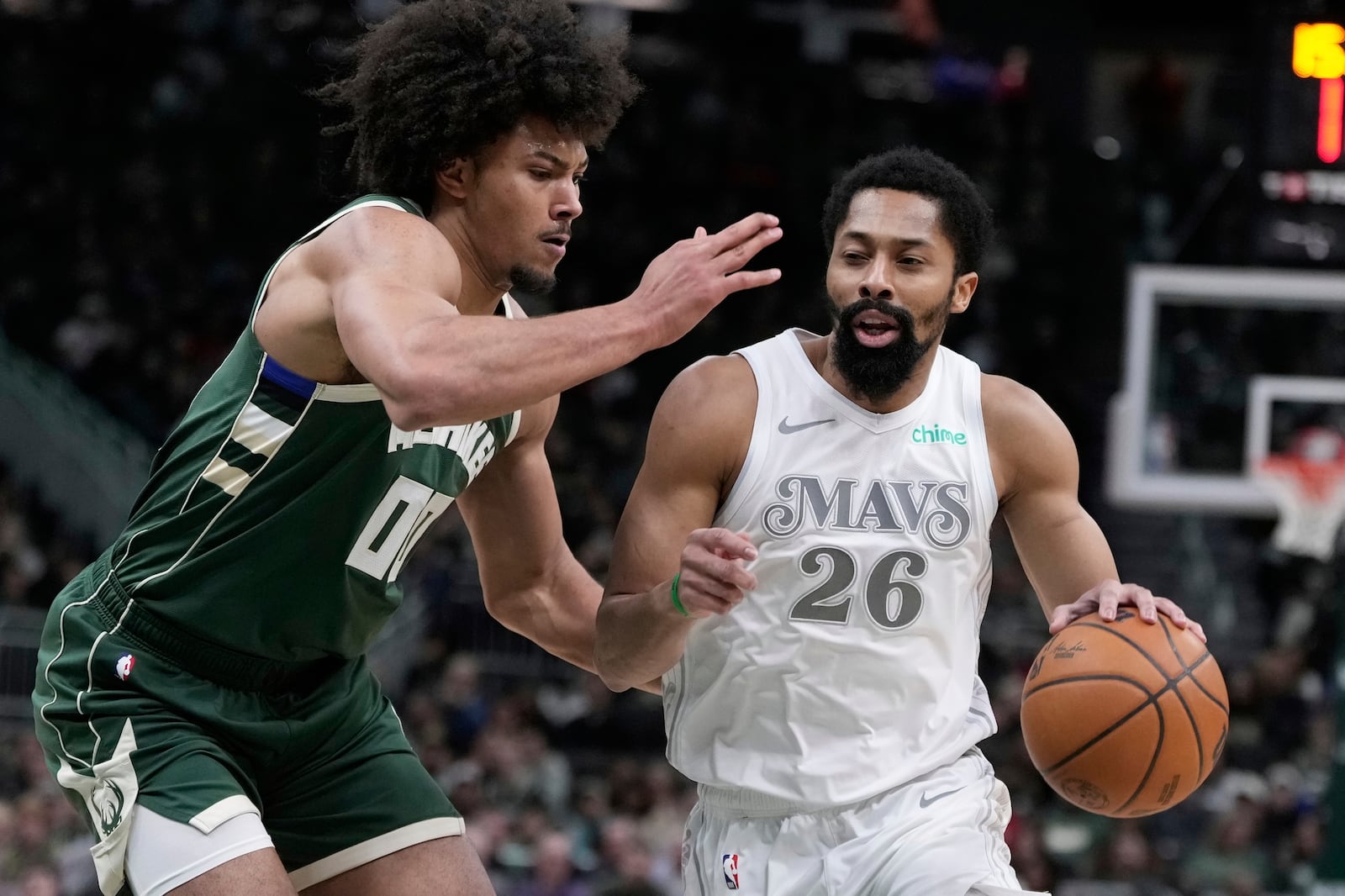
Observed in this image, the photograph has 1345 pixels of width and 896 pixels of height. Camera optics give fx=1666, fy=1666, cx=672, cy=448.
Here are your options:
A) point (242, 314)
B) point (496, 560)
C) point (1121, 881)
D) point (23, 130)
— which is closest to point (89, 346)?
point (242, 314)

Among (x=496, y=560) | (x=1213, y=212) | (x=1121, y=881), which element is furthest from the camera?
(x=1213, y=212)

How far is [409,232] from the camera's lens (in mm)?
3432

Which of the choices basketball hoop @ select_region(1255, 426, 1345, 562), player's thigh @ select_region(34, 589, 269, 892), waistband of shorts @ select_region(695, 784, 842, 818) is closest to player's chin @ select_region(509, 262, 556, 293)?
player's thigh @ select_region(34, 589, 269, 892)

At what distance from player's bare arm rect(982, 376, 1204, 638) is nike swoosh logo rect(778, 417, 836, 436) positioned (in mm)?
417

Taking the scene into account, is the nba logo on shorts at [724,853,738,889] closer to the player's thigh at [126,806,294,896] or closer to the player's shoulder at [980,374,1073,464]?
the player's thigh at [126,806,294,896]

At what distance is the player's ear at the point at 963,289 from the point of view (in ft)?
13.5

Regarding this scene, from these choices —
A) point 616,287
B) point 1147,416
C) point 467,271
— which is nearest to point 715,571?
point 467,271

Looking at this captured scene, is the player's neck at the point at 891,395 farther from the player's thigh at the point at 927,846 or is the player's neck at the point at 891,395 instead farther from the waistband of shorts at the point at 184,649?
the waistband of shorts at the point at 184,649

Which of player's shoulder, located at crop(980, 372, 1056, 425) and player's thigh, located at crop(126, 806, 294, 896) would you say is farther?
player's shoulder, located at crop(980, 372, 1056, 425)

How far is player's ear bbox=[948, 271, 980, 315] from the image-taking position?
4.12 meters

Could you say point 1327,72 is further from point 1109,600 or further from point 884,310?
point 1109,600

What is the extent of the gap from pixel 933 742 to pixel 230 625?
63.7 inches

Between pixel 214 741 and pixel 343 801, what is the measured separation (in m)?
0.40

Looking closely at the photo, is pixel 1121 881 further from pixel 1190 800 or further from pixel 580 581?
pixel 580 581
